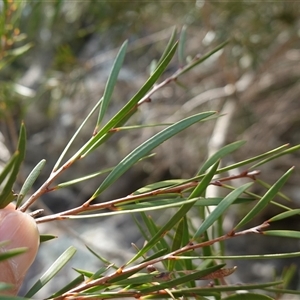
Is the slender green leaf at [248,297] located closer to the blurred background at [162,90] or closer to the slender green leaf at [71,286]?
the slender green leaf at [71,286]

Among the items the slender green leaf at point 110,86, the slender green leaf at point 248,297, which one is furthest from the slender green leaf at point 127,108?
the slender green leaf at point 248,297

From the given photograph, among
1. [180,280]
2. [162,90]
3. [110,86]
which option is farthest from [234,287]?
[162,90]

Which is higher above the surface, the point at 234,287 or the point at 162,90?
the point at 234,287

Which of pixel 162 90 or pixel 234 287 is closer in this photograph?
pixel 234 287

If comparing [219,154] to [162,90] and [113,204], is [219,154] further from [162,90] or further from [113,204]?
[162,90]

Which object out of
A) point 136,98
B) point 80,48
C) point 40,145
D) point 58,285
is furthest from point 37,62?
point 136,98

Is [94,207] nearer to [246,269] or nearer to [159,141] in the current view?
[159,141]

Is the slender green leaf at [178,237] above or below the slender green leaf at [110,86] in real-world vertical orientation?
below
